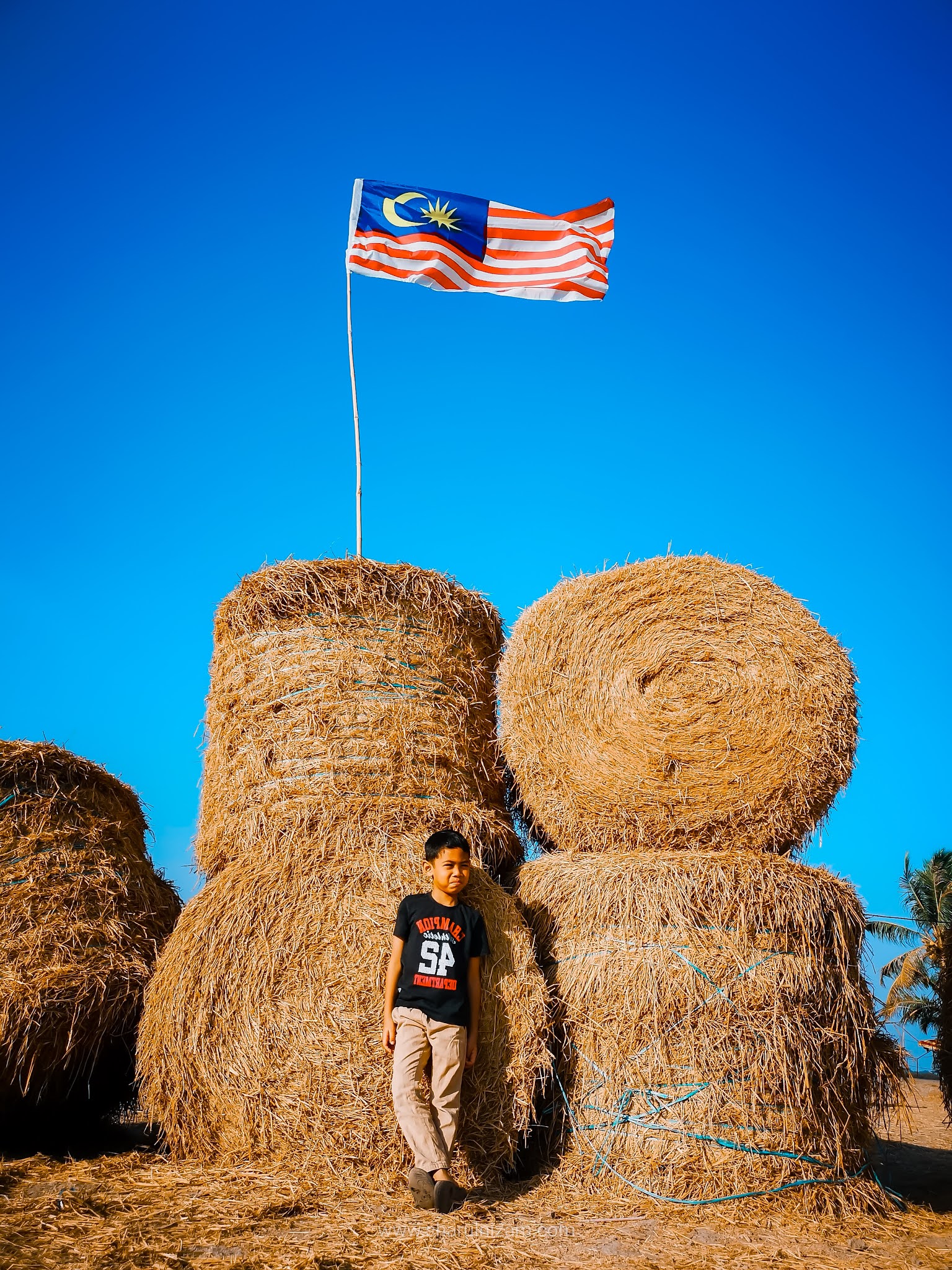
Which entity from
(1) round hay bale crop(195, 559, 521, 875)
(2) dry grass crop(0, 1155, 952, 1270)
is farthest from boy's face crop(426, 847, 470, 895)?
(2) dry grass crop(0, 1155, 952, 1270)

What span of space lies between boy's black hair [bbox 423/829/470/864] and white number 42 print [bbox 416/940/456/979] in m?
0.47

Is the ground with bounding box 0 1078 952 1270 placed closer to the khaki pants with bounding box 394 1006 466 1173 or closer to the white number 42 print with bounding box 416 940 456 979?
the khaki pants with bounding box 394 1006 466 1173

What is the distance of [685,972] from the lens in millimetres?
4961

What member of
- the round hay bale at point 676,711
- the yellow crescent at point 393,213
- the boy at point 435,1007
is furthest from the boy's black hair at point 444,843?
the yellow crescent at point 393,213

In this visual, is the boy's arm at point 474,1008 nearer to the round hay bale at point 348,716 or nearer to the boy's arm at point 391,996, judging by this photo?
the boy's arm at point 391,996

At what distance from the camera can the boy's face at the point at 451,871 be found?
522 centimetres

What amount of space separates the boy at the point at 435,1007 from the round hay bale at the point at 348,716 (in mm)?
635

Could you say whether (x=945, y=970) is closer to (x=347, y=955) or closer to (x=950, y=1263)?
(x=950, y=1263)

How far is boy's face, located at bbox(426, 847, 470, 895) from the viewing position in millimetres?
5223

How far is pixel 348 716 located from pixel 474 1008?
185 centimetres

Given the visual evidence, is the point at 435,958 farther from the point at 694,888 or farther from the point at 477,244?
the point at 477,244

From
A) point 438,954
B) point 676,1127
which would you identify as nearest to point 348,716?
point 438,954

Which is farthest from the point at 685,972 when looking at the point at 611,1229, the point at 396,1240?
the point at 396,1240

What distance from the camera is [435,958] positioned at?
4996 mm
